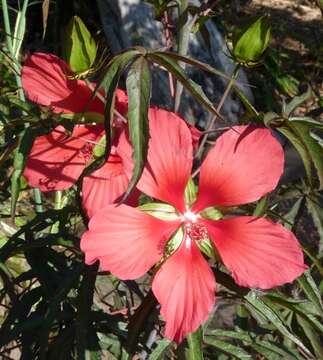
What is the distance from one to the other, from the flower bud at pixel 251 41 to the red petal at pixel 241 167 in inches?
3.4

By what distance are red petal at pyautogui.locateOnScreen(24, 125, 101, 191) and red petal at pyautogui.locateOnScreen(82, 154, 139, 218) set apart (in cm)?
4

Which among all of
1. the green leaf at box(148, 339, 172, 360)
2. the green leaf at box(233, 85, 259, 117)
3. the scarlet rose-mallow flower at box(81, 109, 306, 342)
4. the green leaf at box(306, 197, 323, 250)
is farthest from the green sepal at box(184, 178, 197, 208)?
the green leaf at box(306, 197, 323, 250)

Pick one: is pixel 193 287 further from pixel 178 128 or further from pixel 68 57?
pixel 68 57

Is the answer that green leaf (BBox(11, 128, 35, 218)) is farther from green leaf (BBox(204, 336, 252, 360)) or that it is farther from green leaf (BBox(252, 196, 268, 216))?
green leaf (BBox(204, 336, 252, 360))

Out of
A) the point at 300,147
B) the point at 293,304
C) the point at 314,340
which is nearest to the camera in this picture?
the point at 300,147

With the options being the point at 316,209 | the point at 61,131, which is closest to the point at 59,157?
the point at 61,131

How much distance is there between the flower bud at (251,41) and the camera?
0.77 meters

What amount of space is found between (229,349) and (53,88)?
0.44 meters

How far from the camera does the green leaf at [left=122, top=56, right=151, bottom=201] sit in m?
0.63

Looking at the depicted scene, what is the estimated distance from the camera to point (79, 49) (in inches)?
30.1

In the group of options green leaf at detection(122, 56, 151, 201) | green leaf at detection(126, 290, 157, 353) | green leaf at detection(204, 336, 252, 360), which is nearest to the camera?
green leaf at detection(122, 56, 151, 201)

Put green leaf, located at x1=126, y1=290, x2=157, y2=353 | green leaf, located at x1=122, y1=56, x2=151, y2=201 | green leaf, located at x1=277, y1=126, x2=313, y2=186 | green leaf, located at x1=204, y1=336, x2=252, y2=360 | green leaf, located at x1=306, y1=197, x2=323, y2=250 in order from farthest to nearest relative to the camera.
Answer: green leaf, located at x1=306, y1=197, x2=323, y2=250 < green leaf, located at x1=204, y1=336, x2=252, y2=360 < green leaf, located at x1=126, y1=290, x2=157, y2=353 < green leaf, located at x1=277, y1=126, x2=313, y2=186 < green leaf, located at x1=122, y1=56, x2=151, y2=201

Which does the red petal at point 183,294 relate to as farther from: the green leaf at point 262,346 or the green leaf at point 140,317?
the green leaf at point 262,346

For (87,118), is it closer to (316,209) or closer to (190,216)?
(190,216)
